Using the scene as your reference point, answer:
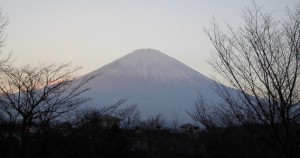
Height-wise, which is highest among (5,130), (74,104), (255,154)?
(74,104)

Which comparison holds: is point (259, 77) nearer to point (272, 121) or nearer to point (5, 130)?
point (272, 121)

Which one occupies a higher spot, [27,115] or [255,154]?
[27,115]

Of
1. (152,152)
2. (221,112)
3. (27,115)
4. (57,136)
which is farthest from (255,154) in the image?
(152,152)

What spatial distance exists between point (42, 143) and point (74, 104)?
152 cm

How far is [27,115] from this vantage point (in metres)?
7.59

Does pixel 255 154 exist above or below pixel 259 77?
below

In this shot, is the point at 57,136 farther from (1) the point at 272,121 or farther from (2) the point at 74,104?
(1) the point at 272,121

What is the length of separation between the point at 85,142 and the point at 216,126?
3.23 metres

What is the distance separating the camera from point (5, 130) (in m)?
7.40

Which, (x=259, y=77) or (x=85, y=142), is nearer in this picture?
(x=259, y=77)

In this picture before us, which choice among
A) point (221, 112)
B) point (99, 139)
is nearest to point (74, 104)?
point (99, 139)

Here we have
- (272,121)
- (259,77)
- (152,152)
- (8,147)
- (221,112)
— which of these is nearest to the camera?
(272,121)

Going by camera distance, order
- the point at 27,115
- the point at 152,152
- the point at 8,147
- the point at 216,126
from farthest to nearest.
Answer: the point at 152,152 → the point at 216,126 → the point at 27,115 → the point at 8,147

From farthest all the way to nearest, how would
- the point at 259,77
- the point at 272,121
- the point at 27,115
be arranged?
1. the point at 27,115
2. the point at 259,77
3. the point at 272,121
